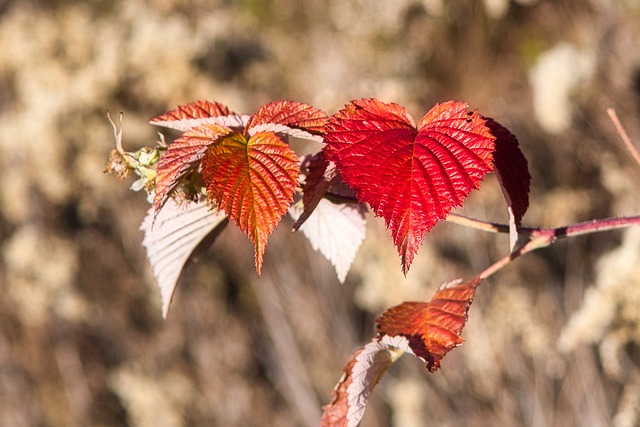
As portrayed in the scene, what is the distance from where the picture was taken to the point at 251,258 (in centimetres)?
339

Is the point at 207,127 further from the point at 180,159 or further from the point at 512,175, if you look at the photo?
the point at 512,175

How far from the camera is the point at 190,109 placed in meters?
0.76

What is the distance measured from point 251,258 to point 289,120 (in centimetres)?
274

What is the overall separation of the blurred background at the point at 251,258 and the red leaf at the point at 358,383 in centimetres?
131

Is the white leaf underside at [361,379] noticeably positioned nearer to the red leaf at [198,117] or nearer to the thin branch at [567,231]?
the thin branch at [567,231]

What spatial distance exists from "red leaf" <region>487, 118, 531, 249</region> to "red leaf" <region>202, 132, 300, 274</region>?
194 millimetres

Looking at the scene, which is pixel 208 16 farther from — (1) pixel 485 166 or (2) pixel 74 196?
(1) pixel 485 166

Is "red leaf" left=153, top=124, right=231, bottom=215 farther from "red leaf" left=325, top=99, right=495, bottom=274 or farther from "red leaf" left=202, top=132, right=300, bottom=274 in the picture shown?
"red leaf" left=325, top=99, right=495, bottom=274

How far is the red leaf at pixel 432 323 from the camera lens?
651mm

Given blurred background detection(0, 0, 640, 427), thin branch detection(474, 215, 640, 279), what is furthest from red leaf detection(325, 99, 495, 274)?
blurred background detection(0, 0, 640, 427)

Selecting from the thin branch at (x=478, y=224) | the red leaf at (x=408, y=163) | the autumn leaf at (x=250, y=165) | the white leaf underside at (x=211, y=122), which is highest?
the white leaf underside at (x=211, y=122)

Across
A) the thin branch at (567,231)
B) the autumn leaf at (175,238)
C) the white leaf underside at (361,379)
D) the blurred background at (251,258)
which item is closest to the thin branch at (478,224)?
the thin branch at (567,231)

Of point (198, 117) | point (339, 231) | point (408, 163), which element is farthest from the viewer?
point (339, 231)

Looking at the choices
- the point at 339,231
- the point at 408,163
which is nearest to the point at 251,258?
the point at 339,231
